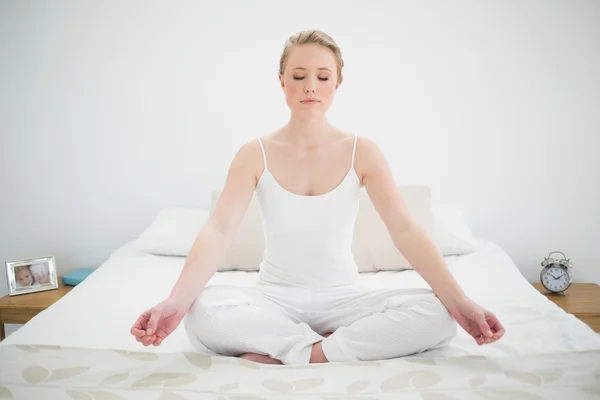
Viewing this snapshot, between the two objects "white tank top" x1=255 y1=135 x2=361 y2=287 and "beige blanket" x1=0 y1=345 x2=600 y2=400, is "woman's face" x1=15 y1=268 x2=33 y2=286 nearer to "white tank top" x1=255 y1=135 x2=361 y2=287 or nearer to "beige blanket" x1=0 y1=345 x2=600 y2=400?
"beige blanket" x1=0 y1=345 x2=600 y2=400

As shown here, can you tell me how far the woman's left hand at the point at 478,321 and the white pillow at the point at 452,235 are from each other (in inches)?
41.1

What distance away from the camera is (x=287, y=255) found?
157cm

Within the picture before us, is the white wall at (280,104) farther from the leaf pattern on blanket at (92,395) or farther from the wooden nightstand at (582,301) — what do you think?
the leaf pattern on blanket at (92,395)

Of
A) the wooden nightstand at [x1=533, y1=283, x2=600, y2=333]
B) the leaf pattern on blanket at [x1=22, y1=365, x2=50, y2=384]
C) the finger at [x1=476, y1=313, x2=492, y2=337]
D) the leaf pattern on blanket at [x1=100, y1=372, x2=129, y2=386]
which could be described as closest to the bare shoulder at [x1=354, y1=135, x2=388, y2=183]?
the finger at [x1=476, y1=313, x2=492, y2=337]

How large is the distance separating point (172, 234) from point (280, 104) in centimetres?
89

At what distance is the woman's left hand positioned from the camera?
133 cm

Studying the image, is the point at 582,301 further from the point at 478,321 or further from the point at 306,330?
the point at 306,330

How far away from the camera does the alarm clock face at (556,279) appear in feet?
8.09

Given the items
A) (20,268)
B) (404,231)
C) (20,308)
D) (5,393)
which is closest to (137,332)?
(5,393)

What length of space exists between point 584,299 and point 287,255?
1.57 meters

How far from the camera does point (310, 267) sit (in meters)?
1.55

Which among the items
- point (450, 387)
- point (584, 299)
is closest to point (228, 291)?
point (450, 387)

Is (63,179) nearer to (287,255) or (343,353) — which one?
(287,255)

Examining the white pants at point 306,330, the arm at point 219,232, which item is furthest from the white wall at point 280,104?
the white pants at point 306,330
